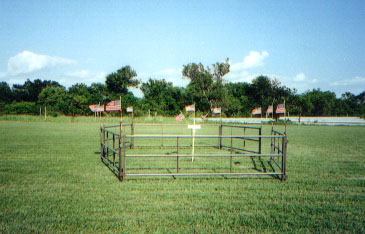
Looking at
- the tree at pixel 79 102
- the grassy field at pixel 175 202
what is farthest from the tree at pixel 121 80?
the grassy field at pixel 175 202

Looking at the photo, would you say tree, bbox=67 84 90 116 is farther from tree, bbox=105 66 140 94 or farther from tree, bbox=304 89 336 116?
tree, bbox=304 89 336 116

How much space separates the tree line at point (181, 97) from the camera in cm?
6344

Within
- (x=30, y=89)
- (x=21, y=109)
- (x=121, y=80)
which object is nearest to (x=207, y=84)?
(x=121, y=80)

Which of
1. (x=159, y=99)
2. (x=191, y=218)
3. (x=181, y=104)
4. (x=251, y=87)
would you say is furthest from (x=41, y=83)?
(x=191, y=218)

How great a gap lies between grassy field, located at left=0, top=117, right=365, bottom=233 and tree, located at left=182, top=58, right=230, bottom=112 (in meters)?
56.8

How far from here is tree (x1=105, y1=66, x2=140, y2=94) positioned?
75812 millimetres

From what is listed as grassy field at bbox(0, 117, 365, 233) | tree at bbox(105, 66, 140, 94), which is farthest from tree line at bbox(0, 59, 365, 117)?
grassy field at bbox(0, 117, 365, 233)

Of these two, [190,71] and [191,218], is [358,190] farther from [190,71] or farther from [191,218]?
[190,71]

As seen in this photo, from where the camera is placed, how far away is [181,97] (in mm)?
70750

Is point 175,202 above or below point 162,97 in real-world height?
below

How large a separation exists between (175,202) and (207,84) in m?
62.4

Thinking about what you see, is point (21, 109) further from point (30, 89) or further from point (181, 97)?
point (181, 97)

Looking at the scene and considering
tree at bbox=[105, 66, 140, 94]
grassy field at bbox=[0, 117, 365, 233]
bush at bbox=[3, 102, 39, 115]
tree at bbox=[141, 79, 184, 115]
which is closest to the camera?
grassy field at bbox=[0, 117, 365, 233]

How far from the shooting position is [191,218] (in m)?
4.84
